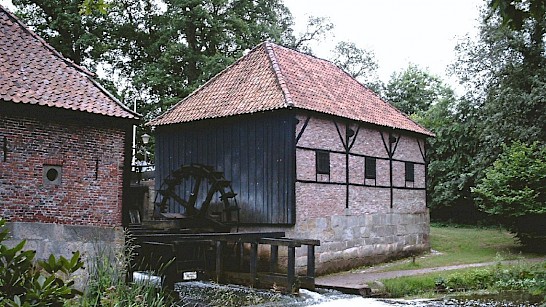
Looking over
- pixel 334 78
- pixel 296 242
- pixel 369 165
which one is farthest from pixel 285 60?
pixel 296 242

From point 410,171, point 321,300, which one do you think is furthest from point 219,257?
point 410,171

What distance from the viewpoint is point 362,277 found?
13703 mm

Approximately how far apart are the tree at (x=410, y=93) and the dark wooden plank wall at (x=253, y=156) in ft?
72.7

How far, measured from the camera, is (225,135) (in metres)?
15.4

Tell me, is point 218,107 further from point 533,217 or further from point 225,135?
point 533,217

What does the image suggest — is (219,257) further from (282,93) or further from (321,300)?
(282,93)

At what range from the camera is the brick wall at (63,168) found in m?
9.30

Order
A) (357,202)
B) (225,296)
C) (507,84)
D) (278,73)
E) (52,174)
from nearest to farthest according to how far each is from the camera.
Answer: (52,174)
(225,296)
(278,73)
(357,202)
(507,84)

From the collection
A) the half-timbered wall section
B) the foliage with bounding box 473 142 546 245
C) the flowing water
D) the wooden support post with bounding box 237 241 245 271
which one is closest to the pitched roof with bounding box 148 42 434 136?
the half-timbered wall section

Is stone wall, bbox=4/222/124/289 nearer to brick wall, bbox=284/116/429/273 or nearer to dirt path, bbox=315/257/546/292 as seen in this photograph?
dirt path, bbox=315/257/546/292

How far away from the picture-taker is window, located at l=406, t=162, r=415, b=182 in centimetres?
1789

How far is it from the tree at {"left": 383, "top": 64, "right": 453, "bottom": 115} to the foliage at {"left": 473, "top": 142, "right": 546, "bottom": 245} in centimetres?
1907

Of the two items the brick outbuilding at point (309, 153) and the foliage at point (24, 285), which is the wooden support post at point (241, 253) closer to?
the brick outbuilding at point (309, 153)

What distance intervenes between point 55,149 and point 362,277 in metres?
7.32
